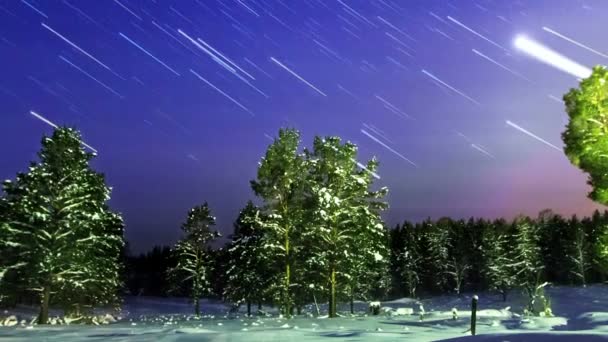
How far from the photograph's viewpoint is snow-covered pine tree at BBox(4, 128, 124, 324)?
2936 cm

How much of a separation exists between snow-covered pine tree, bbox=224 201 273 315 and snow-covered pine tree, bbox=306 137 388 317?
3.96 m

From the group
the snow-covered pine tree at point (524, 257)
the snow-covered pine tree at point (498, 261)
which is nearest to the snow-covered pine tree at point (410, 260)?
the snow-covered pine tree at point (498, 261)

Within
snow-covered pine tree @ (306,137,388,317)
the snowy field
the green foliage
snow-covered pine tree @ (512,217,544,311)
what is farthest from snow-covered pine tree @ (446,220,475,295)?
the green foliage

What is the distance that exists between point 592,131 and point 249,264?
27.0 metres

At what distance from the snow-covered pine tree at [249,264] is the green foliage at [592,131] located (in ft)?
64.0

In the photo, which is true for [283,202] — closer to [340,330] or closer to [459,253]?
[340,330]

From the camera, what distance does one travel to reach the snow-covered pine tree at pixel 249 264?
37.5 meters

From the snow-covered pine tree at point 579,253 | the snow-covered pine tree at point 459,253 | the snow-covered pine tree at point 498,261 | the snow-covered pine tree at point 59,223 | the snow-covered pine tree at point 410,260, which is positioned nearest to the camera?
the snow-covered pine tree at point 59,223

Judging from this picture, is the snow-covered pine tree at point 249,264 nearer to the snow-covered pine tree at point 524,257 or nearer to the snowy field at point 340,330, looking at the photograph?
the snowy field at point 340,330

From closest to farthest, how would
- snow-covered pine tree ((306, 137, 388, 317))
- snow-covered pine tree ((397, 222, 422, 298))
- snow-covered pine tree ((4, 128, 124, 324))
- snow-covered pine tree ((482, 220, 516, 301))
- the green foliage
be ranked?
the green foliage
snow-covered pine tree ((4, 128, 124, 324))
snow-covered pine tree ((306, 137, 388, 317))
snow-covered pine tree ((482, 220, 516, 301))
snow-covered pine tree ((397, 222, 422, 298))

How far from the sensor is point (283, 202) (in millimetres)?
36906

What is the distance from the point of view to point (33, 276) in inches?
1137

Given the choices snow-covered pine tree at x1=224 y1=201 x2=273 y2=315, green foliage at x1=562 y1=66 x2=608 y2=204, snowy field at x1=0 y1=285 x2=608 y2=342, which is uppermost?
green foliage at x1=562 y1=66 x2=608 y2=204

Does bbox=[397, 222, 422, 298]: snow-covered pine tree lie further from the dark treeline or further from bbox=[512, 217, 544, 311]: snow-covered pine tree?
bbox=[512, 217, 544, 311]: snow-covered pine tree
